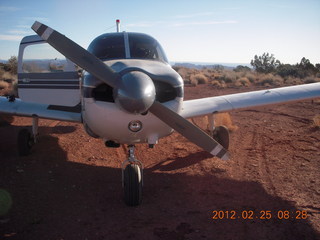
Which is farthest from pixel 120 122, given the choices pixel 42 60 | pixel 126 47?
pixel 42 60

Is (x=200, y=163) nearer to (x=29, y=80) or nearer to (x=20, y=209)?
(x=20, y=209)

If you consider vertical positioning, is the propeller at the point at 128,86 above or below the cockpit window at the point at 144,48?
below

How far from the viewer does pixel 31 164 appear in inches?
253

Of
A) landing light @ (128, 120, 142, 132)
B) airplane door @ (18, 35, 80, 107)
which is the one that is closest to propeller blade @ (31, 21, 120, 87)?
landing light @ (128, 120, 142, 132)

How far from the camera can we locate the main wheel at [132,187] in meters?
4.47

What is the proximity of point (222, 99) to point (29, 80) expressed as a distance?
4.63 m

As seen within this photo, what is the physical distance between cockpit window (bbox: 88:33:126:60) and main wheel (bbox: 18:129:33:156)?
2.83 meters

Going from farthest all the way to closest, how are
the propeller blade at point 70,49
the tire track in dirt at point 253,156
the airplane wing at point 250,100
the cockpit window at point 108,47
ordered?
the airplane wing at point 250,100, the tire track in dirt at point 253,156, the cockpit window at point 108,47, the propeller blade at point 70,49

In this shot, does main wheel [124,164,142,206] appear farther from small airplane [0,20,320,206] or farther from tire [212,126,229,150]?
tire [212,126,229,150]

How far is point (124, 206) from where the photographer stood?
456cm

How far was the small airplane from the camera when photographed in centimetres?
373

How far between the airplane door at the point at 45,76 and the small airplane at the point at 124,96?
0.02m

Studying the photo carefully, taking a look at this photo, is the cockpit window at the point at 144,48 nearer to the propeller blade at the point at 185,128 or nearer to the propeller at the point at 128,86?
the propeller at the point at 128,86

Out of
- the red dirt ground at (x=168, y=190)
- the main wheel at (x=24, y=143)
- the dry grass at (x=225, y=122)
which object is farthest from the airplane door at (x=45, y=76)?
the dry grass at (x=225, y=122)
